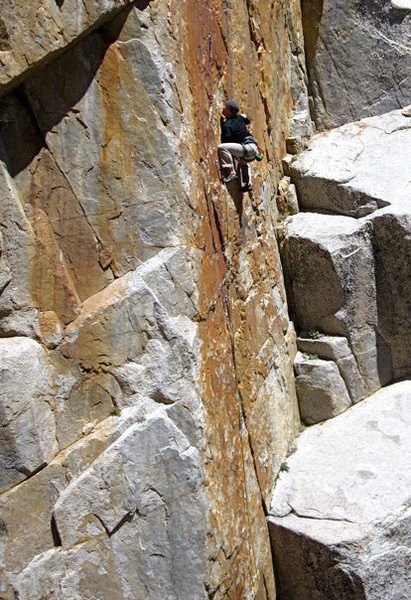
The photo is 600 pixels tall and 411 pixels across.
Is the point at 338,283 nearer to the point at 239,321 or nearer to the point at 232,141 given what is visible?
the point at 239,321

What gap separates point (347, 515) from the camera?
8266 mm

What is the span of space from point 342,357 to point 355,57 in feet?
14.3

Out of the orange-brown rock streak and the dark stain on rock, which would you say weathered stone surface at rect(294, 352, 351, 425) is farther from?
the dark stain on rock

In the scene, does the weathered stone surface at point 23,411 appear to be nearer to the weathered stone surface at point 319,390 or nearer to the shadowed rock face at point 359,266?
the weathered stone surface at point 319,390

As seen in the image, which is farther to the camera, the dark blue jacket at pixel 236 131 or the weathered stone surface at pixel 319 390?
the weathered stone surface at pixel 319 390

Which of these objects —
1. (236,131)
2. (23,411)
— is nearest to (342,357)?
(236,131)

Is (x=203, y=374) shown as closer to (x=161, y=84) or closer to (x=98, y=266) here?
(x=98, y=266)

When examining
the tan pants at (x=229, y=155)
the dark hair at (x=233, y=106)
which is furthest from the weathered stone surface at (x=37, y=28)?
the tan pants at (x=229, y=155)

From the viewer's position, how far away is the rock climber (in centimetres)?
786

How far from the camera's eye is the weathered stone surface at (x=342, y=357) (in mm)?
9711

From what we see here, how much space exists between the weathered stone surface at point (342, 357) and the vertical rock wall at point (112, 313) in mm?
2368

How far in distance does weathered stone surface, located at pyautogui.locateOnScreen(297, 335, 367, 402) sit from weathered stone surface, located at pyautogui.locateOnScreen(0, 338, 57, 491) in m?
4.10

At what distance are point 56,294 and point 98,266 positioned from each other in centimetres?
45

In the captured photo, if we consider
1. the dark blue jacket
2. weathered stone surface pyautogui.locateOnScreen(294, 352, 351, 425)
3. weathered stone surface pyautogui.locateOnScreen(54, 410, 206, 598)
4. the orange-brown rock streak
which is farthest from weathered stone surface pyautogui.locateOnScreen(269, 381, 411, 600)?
the dark blue jacket
